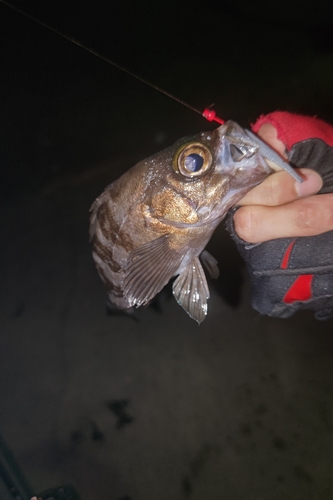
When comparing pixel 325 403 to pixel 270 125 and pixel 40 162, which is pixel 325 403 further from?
pixel 40 162

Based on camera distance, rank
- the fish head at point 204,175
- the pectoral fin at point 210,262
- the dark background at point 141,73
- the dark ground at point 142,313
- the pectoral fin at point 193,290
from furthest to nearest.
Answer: the dark background at point 141,73 → the dark ground at point 142,313 → the pectoral fin at point 210,262 → the pectoral fin at point 193,290 → the fish head at point 204,175

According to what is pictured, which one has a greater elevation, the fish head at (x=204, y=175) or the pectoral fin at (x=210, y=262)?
the fish head at (x=204, y=175)

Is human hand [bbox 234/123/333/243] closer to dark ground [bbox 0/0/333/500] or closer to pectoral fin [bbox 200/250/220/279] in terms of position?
pectoral fin [bbox 200/250/220/279]

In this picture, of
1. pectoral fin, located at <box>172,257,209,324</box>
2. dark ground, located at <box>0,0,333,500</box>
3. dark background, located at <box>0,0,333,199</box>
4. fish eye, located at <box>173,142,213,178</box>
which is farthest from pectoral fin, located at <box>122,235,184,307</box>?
dark background, located at <box>0,0,333,199</box>

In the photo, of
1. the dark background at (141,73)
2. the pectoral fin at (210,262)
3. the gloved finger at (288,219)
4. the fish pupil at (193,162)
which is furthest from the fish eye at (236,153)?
the dark background at (141,73)

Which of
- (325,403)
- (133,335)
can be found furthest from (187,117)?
(325,403)

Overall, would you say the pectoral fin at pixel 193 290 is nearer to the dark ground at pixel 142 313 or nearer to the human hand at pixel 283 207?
the human hand at pixel 283 207
